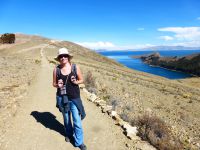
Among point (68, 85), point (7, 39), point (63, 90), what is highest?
point (7, 39)

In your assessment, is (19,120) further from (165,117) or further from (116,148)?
(165,117)

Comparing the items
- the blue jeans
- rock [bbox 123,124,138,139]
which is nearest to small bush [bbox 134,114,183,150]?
rock [bbox 123,124,138,139]

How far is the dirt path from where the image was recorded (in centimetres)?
764

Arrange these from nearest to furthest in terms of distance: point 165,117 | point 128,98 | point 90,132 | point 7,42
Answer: point 90,132, point 165,117, point 128,98, point 7,42

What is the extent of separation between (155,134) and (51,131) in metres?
3.58

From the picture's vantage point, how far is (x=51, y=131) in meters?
8.72

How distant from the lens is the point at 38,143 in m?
7.77

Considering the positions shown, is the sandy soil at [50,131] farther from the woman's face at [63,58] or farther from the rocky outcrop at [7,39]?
the rocky outcrop at [7,39]

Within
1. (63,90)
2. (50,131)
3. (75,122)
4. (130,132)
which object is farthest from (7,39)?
(75,122)

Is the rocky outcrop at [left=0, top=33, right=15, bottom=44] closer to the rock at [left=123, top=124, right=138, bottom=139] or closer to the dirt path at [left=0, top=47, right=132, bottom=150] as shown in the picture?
the dirt path at [left=0, top=47, right=132, bottom=150]

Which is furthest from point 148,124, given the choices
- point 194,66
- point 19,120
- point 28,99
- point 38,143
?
point 194,66

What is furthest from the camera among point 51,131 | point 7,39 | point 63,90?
point 7,39

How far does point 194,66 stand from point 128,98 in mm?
114112

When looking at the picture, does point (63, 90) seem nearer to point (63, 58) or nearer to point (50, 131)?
point (63, 58)
